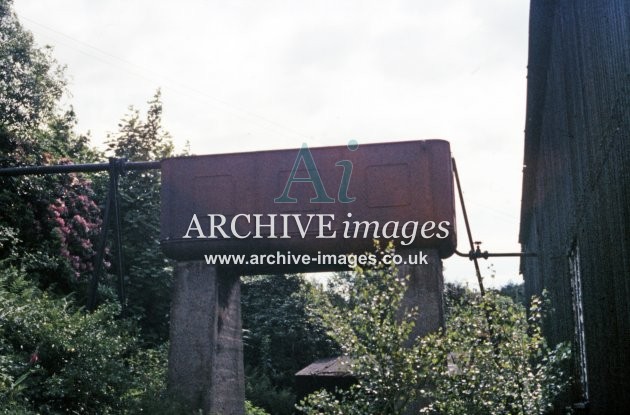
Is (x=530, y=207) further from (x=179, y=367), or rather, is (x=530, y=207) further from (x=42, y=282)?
(x=42, y=282)

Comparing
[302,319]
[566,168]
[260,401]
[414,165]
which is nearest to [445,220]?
[414,165]

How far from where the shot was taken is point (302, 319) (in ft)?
73.7

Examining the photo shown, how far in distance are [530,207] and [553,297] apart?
20.8 feet

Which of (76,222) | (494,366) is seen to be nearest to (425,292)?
(494,366)

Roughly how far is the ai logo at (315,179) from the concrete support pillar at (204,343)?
1.76 metres

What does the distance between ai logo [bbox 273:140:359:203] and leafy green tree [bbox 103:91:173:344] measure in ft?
23.3

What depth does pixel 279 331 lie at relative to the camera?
22.1 meters

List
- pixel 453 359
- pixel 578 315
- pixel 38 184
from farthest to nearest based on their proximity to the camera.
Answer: pixel 38 184 → pixel 578 315 → pixel 453 359

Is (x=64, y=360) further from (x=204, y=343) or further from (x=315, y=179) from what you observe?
(x=315, y=179)

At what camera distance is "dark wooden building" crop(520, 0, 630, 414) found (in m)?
4.47

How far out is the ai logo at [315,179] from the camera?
31.7 ft

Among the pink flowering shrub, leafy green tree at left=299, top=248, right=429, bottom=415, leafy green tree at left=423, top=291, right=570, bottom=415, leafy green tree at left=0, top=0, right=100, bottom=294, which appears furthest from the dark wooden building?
the pink flowering shrub

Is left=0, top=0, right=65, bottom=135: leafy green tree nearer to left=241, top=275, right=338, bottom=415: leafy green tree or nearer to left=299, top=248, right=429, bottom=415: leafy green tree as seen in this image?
left=241, top=275, right=338, bottom=415: leafy green tree

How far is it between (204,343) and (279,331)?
41.5ft
